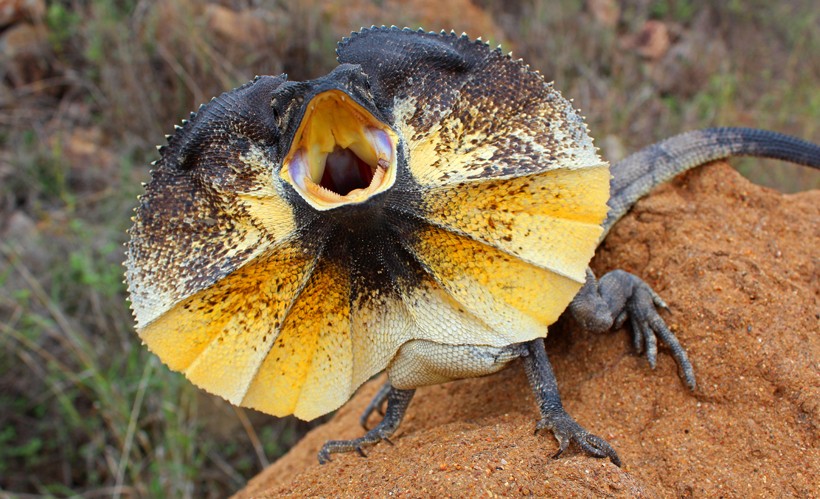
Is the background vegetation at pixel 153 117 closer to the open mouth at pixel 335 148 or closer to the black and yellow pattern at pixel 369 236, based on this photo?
the black and yellow pattern at pixel 369 236

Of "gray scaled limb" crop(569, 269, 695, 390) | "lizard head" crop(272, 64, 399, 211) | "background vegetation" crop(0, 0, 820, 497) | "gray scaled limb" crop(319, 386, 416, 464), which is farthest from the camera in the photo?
"background vegetation" crop(0, 0, 820, 497)

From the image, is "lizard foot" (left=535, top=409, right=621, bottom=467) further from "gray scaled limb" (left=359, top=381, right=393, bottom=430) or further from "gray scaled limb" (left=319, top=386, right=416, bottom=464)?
"gray scaled limb" (left=359, top=381, right=393, bottom=430)

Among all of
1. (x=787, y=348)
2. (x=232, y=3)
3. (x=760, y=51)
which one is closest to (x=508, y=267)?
(x=787, y=348)

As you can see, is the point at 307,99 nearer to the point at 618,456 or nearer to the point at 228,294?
the point at 228,294

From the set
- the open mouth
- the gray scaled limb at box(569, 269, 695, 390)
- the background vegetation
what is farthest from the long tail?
the background vegetation

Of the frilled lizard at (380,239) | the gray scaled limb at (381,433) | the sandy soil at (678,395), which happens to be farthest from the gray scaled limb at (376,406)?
the frilled lizard at (380,239)

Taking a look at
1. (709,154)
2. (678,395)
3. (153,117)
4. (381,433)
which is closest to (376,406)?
(381,433)

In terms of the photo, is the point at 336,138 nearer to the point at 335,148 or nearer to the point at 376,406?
the point at 335,148
